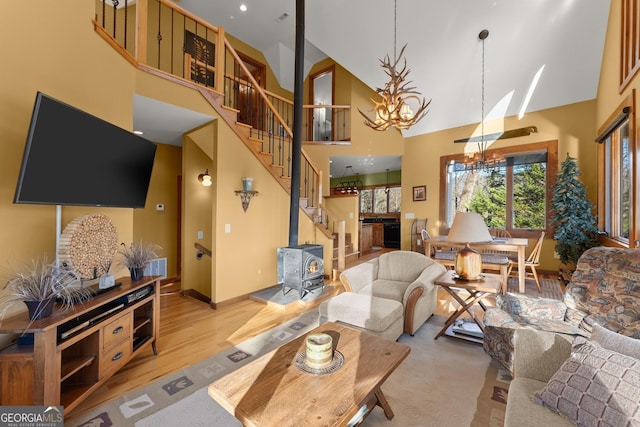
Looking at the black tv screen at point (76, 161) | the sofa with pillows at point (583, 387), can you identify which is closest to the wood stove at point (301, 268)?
the black tv screen at point (76, 161)

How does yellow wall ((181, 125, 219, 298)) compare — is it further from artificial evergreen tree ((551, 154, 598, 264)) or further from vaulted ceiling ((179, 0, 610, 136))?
artificial evergreen tree ((551, 154, 598, 264))

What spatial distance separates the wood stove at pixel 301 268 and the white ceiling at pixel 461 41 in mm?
4155

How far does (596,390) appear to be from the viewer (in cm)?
115

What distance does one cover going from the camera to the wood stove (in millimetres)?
4051

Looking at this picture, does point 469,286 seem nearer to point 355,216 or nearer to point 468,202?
point 355,216

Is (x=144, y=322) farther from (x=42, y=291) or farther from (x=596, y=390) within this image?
(x=596, y=390)

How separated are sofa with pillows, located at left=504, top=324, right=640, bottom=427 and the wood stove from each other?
288cm

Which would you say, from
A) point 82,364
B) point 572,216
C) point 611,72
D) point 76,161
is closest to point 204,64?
point 76,161

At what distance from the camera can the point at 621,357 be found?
1.22m

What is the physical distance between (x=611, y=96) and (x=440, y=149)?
2927 millimetres

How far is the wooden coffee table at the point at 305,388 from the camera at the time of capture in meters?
1.19

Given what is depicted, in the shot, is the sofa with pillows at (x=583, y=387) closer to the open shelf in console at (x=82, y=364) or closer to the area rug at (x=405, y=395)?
the area rug at (x=405, y=395)

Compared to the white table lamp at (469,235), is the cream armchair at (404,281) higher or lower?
lower

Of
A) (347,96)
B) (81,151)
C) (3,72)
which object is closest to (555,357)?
(81,151)
